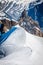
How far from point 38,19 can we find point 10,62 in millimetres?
602

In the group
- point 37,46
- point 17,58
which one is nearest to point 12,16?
point 37,46

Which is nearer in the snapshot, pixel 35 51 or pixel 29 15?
pixel 35 51

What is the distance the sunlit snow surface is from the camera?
1.22 m

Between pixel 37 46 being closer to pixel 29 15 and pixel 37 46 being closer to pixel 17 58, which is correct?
pixel 17 58

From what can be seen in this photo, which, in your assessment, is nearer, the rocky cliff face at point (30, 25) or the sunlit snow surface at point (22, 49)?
the sunlit snow surface at point (22, 49)

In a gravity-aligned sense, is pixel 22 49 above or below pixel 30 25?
below

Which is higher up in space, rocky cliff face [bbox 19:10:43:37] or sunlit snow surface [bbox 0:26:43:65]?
rocky cliff face [bbox 19:10:43:37]

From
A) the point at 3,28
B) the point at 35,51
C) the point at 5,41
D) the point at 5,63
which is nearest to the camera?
the point at 5,63

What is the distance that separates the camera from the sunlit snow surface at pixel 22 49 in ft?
4.00

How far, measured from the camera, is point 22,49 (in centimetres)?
136

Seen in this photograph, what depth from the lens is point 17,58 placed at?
1.25m

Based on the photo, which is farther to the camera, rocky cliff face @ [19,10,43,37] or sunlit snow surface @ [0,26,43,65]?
rocky cliff face @ [19,10,43,37]

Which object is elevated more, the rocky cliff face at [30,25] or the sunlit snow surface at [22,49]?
the rocky cliff face at [30,25]

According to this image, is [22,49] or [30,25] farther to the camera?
[30,25]
